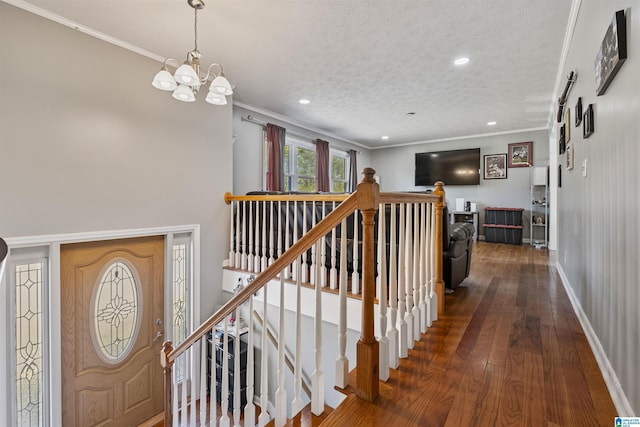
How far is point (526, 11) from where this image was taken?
253cm

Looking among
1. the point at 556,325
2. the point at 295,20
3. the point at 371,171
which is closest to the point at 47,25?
the point at 295,20

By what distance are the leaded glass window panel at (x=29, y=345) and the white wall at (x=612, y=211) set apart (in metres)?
3.98

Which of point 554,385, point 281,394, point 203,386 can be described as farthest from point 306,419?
point 554,385

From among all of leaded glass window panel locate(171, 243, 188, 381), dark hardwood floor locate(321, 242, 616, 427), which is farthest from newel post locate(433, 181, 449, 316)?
leaded glass window panel locate(171, 243, 188, 381)

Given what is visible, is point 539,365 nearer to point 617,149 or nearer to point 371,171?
point 617,149

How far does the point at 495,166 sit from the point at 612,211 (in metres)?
6.19

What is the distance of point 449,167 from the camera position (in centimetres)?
748

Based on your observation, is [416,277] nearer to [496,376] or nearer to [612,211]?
[496,376]

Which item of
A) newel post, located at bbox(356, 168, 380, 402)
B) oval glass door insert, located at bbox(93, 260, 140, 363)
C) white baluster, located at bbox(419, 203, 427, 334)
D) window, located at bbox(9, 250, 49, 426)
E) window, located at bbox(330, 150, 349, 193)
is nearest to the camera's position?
newel post, located at bbox(356, 168, 380, 402)

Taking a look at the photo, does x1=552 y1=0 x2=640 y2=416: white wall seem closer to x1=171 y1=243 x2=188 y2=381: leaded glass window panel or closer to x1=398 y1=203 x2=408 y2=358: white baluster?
x1=398 y1=203 x2=408 y2=358: white baluster

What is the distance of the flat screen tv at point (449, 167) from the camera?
720 cm

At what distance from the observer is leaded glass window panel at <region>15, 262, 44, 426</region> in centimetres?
251

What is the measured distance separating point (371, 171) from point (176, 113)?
118 inches

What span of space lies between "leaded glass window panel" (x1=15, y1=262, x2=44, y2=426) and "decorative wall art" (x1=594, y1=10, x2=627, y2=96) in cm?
417
